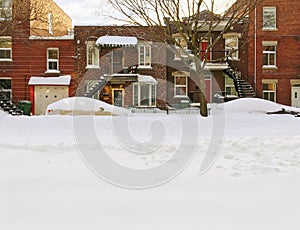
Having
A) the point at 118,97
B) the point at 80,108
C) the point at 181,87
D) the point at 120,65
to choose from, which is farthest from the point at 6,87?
the point at 181,87

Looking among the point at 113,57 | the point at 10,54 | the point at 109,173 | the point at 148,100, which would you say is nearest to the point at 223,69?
the point at 148,100

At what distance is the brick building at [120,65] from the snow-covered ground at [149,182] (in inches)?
690

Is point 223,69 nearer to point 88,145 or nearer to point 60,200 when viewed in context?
point 88,145

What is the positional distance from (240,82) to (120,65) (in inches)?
364

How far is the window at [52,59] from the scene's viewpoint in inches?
1095

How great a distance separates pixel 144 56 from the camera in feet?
94.4

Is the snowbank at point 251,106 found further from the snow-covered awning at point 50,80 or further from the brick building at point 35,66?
the brick building at point 35,66

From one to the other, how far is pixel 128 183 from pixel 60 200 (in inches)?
47.6

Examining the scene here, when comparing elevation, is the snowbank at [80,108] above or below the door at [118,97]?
below

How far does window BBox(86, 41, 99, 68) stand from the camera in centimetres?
2819

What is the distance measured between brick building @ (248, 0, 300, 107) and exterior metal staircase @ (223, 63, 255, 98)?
901 millimetres

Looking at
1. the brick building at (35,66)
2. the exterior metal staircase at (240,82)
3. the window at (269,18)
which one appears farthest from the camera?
the window at (269,18)

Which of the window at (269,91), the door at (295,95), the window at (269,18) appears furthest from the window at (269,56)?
the door at (295,95)

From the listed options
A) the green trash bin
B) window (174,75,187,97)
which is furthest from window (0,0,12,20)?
window (174,75,187,97)
